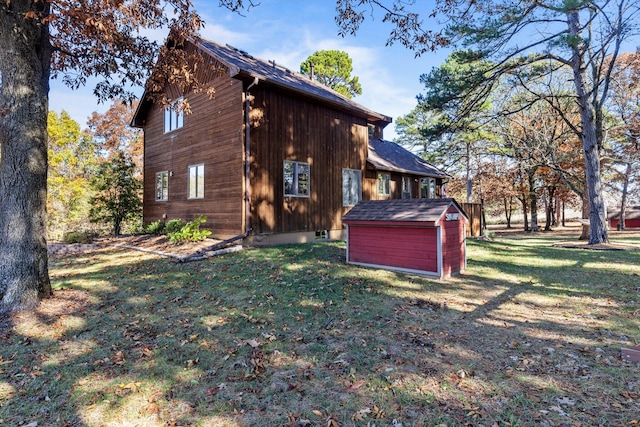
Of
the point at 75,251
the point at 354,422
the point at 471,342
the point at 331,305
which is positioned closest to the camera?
the point at 354,422

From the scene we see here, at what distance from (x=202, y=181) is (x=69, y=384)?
9.42 m

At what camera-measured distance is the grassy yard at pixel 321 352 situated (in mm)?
2717

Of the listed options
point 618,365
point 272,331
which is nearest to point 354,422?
point 272,331

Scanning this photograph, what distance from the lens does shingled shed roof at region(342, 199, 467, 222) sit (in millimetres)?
6946

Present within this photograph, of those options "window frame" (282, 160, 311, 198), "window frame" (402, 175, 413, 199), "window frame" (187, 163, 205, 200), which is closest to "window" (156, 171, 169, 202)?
"window frame" (187, 163, 205, 200)

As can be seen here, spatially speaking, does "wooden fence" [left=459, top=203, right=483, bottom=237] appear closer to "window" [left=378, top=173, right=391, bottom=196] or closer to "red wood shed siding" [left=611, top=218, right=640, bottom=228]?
"window" [left=378, top=173, right=391, bottom=196]

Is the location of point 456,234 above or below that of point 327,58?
below

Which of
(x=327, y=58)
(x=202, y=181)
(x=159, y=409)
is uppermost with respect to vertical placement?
(x=327, y=58)

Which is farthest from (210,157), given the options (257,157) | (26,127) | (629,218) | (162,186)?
(629,218)

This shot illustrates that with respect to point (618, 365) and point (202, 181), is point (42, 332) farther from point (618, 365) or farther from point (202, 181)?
point (202, 181)

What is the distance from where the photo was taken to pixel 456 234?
755 cm

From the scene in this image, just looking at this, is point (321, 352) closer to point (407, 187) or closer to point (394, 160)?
point (394, 160)

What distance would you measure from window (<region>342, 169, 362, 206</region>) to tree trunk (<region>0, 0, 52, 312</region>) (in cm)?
1024

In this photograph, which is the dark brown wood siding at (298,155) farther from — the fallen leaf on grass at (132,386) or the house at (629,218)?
the house at (629,218)
